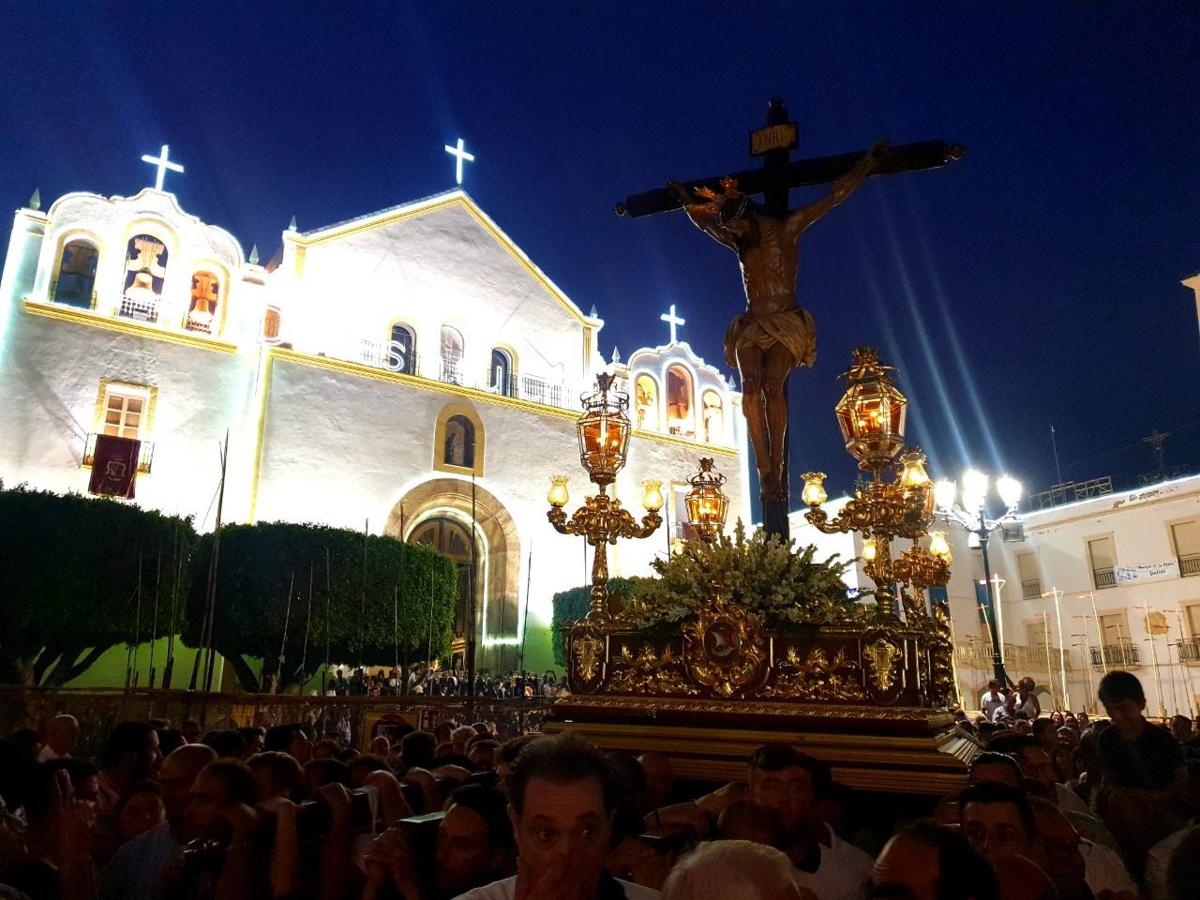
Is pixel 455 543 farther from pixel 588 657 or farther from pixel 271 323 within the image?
pixel 588 657

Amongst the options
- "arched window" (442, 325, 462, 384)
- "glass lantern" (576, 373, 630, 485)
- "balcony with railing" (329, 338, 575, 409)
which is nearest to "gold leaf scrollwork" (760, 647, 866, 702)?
"glass lantern" (576, 373, 630, 485)

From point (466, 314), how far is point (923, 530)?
69.1 ft

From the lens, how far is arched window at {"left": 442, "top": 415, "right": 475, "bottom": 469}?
24969 millimetres

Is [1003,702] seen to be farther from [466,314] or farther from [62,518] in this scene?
[466,314]

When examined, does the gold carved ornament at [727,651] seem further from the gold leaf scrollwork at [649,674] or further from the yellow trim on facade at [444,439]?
the yellow trim on facade at [444,439]

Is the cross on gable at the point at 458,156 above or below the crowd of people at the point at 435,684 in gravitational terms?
above

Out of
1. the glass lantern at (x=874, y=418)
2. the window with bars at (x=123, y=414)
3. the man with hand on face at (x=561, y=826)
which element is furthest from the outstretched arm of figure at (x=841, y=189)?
the window with bars at (x=123, y=414)

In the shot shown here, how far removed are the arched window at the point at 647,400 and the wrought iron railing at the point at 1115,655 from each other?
17.6m

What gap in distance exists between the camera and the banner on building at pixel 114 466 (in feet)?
64.5

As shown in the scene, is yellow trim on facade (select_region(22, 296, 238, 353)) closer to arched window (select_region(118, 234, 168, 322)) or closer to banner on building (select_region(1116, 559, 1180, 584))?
arched window (select_region(118, 234, 168, 322))

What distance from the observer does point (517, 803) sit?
229cm

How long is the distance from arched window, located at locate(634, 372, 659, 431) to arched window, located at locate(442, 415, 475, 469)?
6746mm

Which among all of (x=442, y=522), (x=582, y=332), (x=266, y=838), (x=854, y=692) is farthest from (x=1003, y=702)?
(x=582, y=332)

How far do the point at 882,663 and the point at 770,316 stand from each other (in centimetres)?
296
